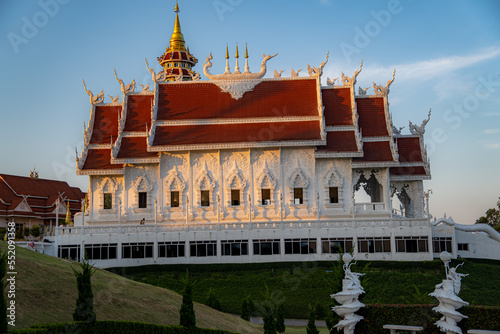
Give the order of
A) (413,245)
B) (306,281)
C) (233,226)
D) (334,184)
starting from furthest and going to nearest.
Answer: (334,184)
(233,226)
(413,245)
(306,281)

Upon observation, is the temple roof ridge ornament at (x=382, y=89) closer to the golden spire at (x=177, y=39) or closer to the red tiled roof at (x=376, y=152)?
the red tiled roof at (x=376, y=152)

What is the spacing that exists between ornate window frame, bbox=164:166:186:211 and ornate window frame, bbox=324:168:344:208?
9.61 metres

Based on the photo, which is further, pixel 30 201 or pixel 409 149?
pixel 30 201

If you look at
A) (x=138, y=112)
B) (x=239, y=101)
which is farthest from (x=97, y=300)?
(x=138, y=112)

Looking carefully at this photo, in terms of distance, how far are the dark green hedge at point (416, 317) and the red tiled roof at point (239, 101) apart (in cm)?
2802

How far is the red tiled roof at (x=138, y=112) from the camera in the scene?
45.9 metres

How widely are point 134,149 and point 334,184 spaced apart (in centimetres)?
1372

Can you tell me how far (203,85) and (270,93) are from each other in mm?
4961

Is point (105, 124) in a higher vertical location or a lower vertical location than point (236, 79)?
lower

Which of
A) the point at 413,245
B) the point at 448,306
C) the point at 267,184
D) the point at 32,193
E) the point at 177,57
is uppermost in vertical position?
the point at 177,57

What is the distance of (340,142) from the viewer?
1734 inches

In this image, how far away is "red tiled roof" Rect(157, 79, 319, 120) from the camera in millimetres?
45250

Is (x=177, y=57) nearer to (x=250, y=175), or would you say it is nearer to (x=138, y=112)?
(x=138, y=112)

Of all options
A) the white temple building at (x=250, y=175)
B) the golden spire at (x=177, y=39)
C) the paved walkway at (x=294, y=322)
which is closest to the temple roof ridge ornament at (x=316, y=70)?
the white temple building at (x=250, y=175)
